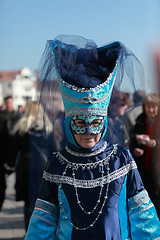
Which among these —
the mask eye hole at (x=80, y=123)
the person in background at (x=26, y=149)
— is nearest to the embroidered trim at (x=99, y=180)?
the mask eye hole at (x=80, y=123)

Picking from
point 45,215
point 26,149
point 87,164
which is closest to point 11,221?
point 26,149

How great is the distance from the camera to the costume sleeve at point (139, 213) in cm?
205

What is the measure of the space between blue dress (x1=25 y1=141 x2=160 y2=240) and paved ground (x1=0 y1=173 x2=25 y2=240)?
2.71m

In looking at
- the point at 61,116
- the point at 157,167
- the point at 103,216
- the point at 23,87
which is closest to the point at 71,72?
the point at 103,216

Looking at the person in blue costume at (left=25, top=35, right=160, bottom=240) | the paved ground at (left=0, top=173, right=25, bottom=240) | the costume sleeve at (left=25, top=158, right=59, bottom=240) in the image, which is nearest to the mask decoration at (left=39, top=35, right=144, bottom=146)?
the person in blue costume at (left=25, top=35, right=160, bottom=240)

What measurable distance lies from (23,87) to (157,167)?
5195cm

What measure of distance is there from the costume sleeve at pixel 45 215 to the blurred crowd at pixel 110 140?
733mm

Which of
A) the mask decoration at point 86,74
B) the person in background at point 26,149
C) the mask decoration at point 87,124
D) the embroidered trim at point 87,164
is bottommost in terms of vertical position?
the person in background at point 26,149

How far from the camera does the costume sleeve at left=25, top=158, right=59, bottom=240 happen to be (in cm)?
212

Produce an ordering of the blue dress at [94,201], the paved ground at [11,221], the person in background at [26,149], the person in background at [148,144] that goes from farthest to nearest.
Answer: the paved ground at [11,221], the person in background at [26,149], the person in background at [148,144], the blue dress at [94,201]

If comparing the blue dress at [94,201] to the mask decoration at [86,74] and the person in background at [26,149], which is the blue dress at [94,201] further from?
the person in background at [26,149]

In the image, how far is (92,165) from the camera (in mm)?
2160

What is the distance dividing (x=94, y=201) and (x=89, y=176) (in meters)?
0.16

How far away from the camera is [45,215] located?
2150 millimetres
